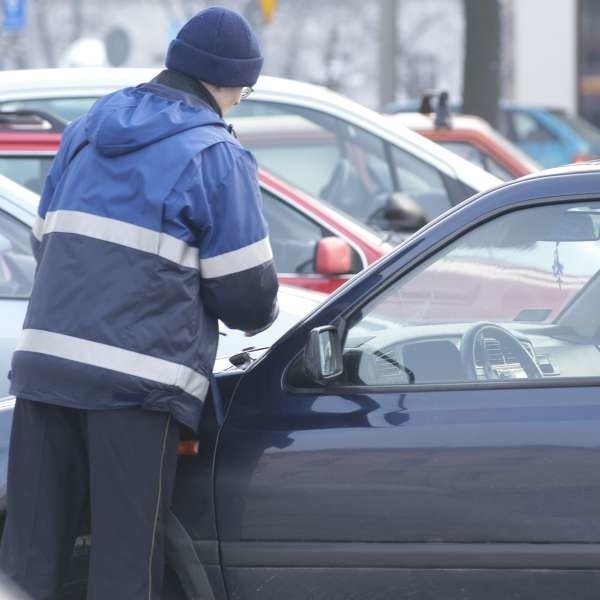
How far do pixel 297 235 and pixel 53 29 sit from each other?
3164cm

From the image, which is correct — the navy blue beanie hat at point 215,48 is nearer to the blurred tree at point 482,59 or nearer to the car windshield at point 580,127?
the blurred tree at point 482,59

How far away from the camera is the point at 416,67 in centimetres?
3431

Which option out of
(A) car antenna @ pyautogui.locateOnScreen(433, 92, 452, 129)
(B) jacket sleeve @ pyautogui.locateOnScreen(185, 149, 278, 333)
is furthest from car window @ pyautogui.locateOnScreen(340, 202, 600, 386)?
(A) car antenna @ pyautogui.locateOnScreen(433, 92, 452, 129)

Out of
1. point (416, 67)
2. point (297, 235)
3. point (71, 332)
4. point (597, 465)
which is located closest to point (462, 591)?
point (597, 465)

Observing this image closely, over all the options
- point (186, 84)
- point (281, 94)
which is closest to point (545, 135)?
point (281, 94)

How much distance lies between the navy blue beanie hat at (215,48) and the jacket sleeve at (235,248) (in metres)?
0.23

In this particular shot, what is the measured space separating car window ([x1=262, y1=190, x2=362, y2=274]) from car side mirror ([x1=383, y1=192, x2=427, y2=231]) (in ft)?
1.55

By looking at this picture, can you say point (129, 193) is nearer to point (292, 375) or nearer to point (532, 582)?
point (292, 375)

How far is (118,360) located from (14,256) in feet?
5.97

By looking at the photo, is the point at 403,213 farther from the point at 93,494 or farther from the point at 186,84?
the point at 93,494

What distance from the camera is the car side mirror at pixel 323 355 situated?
11.1 ft

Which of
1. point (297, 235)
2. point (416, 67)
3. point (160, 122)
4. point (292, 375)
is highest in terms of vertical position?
point (160, 122)

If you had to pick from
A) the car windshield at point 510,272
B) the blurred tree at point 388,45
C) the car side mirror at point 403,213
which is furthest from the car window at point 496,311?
the blurred tree at point 388,45

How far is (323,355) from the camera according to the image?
341 centimetres
